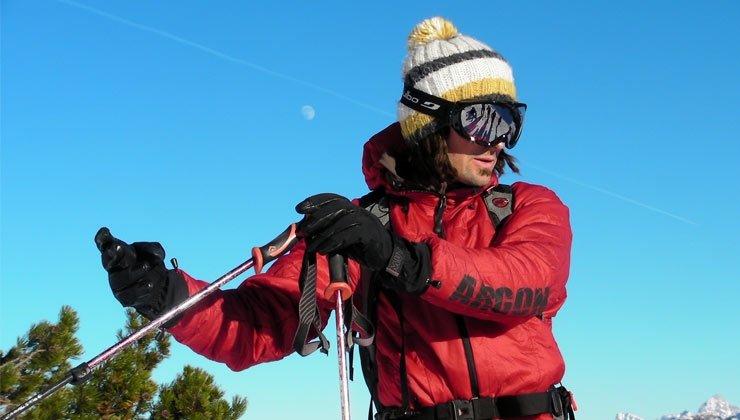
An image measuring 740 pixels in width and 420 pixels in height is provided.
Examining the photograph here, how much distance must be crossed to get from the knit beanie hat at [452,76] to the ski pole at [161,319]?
1238 millimetres

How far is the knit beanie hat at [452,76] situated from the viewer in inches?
156

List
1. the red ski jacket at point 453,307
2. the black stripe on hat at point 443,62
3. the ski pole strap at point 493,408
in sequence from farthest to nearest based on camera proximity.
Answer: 1. the black stripe on hat at point 443,62
2. the ski pole strap at point 493,408
3. the red ski jacket at point 453,307

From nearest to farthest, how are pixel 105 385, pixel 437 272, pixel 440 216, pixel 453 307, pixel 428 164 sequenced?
pixel 437 272 < pixel 453 307 < pixel 440 216 < pixel 428 164 < pixel 105 385

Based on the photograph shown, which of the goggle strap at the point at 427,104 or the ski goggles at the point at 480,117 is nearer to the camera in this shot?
the ski goggles at the point at 480,117

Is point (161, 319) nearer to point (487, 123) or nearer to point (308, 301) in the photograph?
point (308, 301)

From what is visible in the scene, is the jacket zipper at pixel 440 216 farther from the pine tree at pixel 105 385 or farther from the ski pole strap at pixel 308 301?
the pine tree at pixel 105 385

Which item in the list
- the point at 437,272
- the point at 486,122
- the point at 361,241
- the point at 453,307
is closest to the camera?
the point at 361,241

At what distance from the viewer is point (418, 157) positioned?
4.01 meters

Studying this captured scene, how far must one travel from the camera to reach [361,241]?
274cm

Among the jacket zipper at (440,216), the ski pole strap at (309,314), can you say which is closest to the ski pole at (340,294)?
the ski pole strap at (309,314)

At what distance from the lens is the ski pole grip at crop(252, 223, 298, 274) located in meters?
2.95

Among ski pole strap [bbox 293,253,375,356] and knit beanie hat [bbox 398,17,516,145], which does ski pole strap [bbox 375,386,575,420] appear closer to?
ski pole strap [bbox 293,253,375,356]

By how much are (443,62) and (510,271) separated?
1454 mm

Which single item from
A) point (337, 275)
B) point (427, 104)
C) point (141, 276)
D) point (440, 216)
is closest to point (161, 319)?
point (141, 276)
